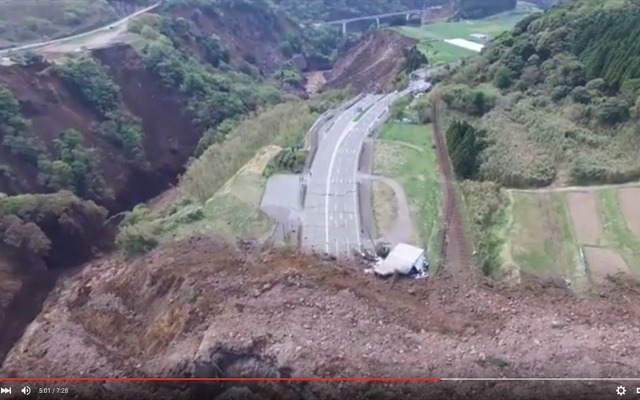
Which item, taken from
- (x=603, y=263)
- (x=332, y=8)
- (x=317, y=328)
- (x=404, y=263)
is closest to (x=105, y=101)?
(x=404, y=263)

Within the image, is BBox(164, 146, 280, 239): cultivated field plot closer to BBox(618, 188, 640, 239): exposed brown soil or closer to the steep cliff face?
the steep cliff face

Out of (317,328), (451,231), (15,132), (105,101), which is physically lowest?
(105,101)

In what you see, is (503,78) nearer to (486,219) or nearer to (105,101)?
(486,219)

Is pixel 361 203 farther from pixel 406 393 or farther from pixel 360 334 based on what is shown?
pixel 406 393

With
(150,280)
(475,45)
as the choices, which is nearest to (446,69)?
(475,45)

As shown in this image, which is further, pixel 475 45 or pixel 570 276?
pixel 475 45
